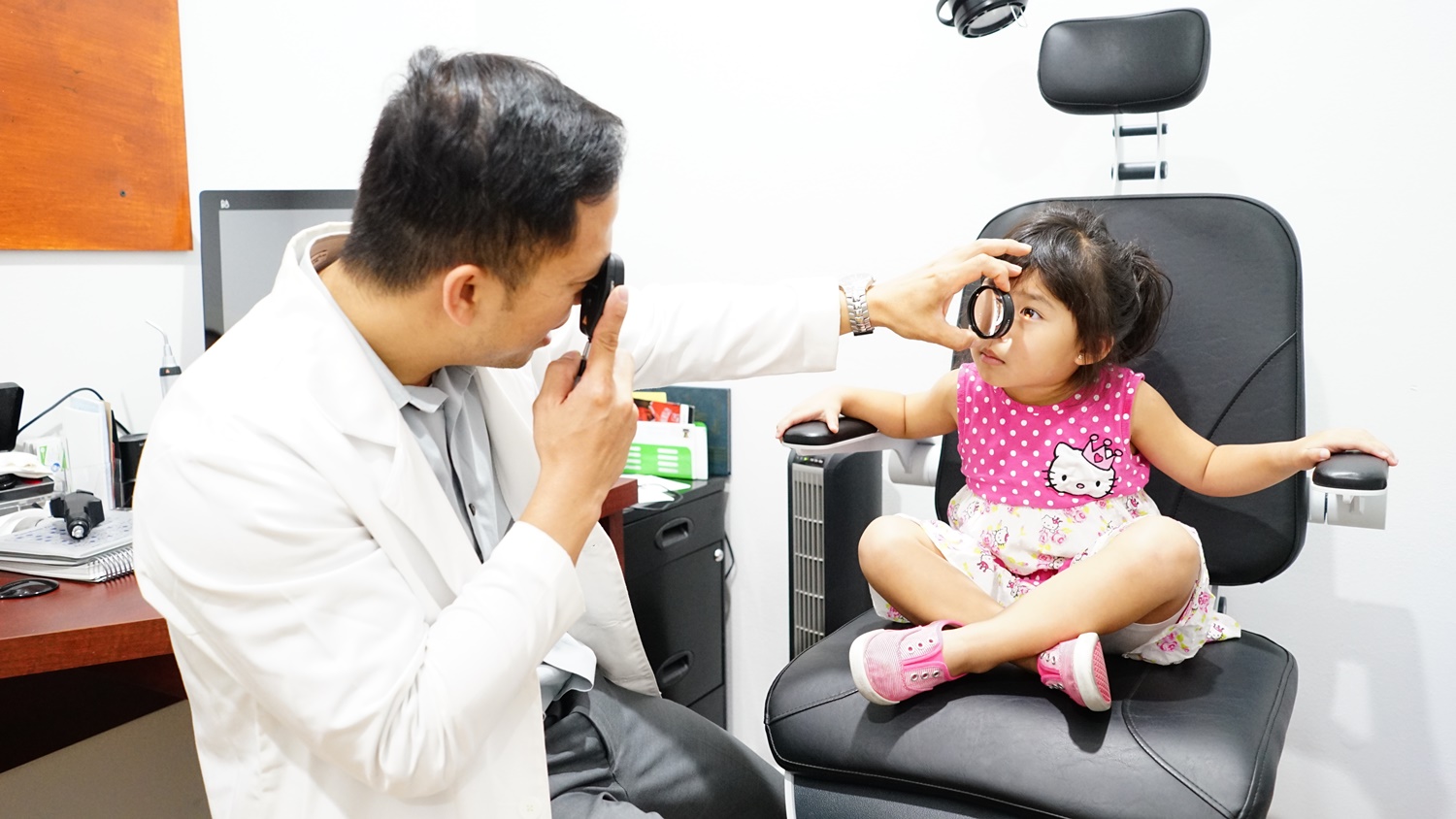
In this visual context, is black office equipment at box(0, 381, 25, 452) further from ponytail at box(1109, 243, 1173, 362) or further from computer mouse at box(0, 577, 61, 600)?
ponytail at box(1109, 243, 1173, 362)

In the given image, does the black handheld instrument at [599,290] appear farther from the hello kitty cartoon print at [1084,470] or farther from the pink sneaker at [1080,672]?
the hello kitty cartoon print at [1084,470]

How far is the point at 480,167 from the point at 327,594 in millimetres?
361

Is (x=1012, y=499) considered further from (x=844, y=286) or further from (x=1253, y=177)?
(x=1253, y=177)

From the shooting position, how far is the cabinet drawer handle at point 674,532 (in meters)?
1.97

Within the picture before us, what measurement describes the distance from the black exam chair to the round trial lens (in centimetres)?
19

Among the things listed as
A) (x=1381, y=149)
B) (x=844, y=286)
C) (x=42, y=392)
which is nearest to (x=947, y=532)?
(x=844, y=286)

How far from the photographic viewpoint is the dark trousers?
1.12 metres

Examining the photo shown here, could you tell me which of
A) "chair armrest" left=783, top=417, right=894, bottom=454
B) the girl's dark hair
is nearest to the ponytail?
the girl's dark hair

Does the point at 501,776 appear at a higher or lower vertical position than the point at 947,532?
lower

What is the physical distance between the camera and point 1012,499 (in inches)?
57.6

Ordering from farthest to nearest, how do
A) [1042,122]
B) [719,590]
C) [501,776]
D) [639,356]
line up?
[719,590] < [1042,122] < [639,356] < [501,776]

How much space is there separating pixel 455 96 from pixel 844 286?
0.62 meters

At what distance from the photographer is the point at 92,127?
1738mm

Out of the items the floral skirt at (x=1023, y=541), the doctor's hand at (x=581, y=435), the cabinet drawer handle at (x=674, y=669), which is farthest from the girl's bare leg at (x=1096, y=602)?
the cabinet drawer handle at (x=674, y=669)
